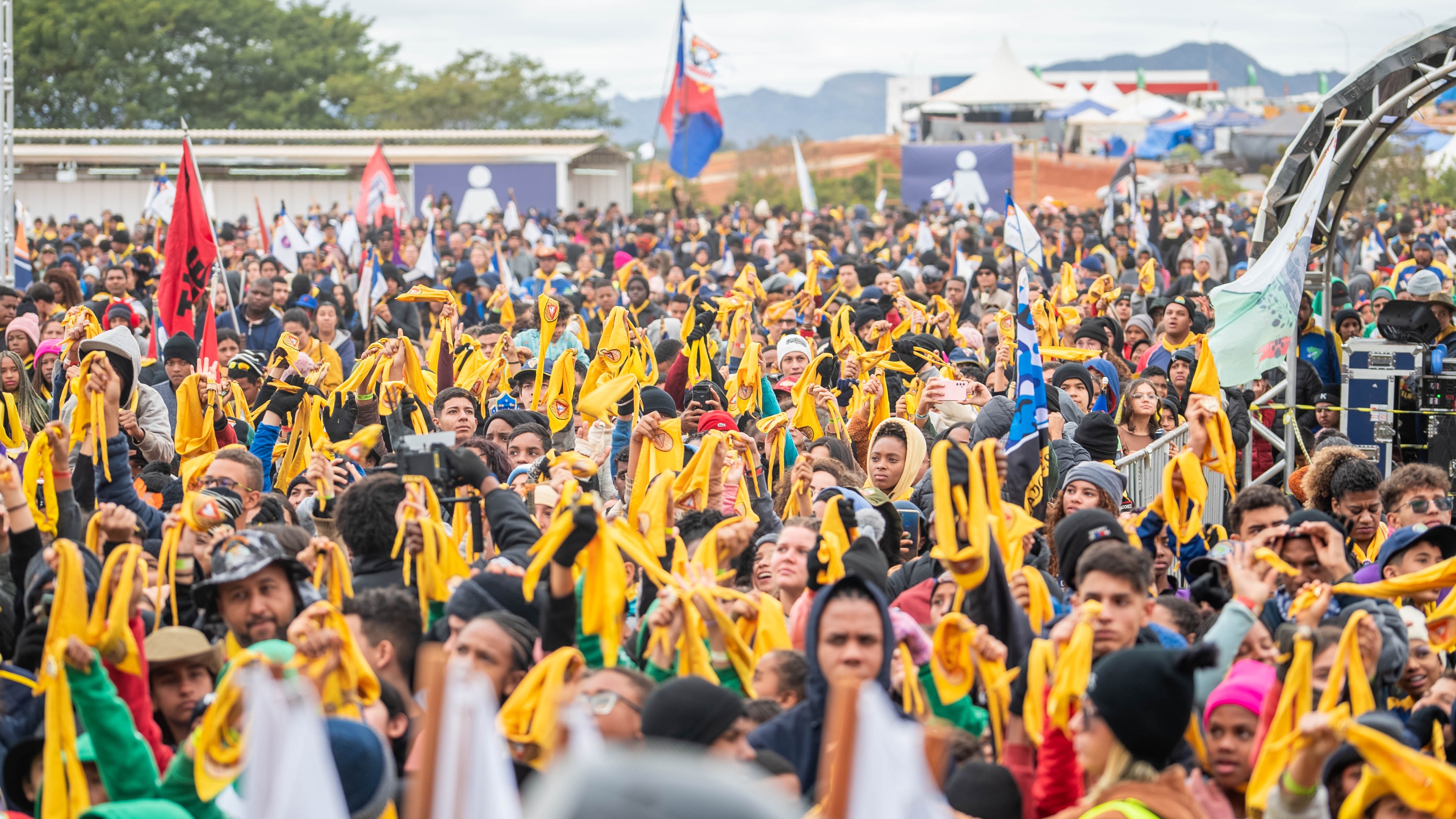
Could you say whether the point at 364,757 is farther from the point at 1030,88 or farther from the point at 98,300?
the point at 1030,88

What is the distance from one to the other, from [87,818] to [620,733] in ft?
4.25

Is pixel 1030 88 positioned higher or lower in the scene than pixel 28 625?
higher

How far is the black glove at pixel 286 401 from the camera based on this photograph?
28.5 feet

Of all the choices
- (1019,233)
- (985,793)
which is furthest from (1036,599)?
(1019,233)

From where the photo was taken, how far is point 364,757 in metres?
3.46

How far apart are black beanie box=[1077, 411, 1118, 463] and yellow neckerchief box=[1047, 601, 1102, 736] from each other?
4.24m

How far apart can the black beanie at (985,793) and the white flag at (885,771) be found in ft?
4.57

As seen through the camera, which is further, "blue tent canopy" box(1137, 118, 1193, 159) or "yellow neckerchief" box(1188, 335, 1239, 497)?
"blue tent canopy" box(1137, 118, 1193, 159)

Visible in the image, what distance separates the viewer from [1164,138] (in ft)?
200

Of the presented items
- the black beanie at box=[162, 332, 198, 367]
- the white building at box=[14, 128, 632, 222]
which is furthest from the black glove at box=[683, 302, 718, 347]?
the white building at box=[14, 128, 632, 222]

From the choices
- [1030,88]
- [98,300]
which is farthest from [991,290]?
[1030,88]

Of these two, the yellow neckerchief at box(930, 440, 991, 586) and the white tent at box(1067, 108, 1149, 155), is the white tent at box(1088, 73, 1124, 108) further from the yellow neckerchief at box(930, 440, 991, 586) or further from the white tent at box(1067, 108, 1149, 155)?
the yellow neckerchief at box(930, 440, 991, 586)

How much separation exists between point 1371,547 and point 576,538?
12.9 feet

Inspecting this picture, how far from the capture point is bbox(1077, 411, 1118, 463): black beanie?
8.27m
